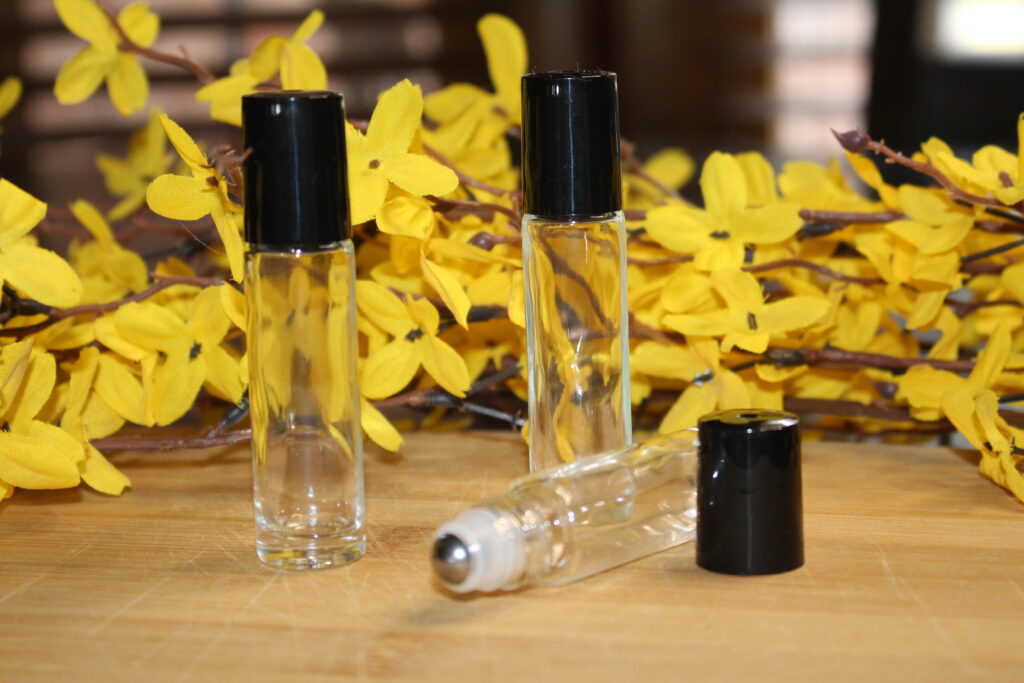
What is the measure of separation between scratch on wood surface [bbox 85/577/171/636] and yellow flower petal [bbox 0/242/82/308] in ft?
0.49

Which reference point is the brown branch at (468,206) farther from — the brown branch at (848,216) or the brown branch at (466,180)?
the brown branch at (848,216)

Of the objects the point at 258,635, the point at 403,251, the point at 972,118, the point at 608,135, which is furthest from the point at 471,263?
the point at 972,118

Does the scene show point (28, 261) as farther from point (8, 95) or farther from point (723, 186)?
point (723, 186)

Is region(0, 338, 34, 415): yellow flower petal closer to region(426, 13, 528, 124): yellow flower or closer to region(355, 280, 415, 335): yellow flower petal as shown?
region(355, 280, 415, 335): yellow flower petal

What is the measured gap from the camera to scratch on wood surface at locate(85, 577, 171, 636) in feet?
1.56

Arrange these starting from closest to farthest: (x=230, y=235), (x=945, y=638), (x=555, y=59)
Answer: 1. (x=945, y=638)
2. (x=230, y=235)
3. (x=555, y=59)

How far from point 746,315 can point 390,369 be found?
18cm

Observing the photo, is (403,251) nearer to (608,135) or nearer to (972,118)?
(608,135)

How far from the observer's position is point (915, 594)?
1.61ft

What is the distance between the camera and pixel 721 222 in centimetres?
66

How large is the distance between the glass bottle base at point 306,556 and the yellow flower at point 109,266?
243mm

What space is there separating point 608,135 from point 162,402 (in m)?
0.26

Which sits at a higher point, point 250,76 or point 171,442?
point 250,76

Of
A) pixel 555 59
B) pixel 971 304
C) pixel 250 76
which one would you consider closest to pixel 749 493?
pixel 971 304
